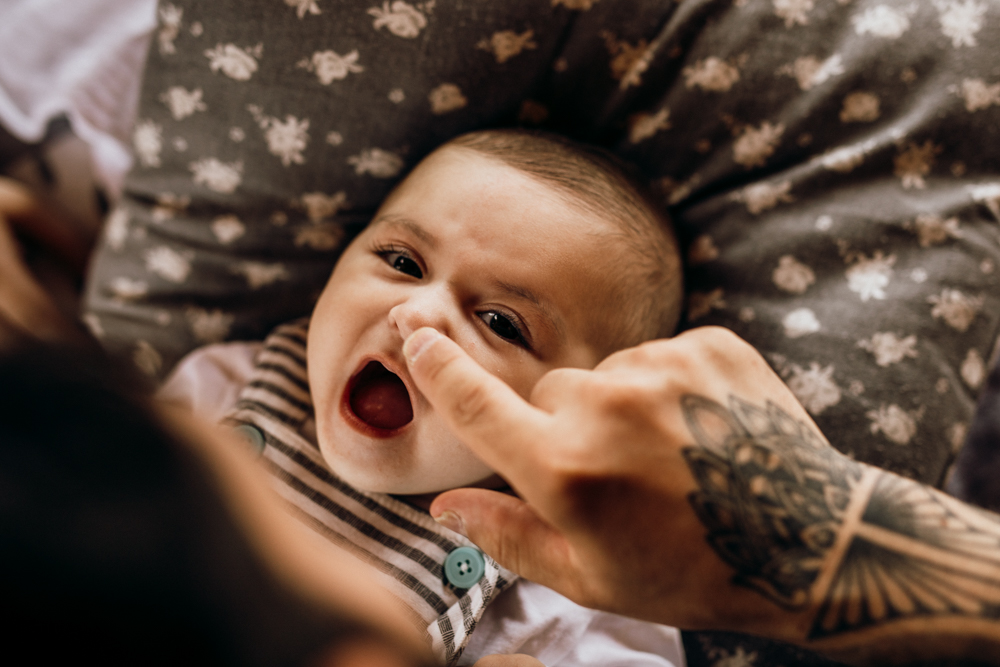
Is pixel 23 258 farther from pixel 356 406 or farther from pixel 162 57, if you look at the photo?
pixel 356 406

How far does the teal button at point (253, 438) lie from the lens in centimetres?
106

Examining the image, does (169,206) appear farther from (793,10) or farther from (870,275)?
(870,275)

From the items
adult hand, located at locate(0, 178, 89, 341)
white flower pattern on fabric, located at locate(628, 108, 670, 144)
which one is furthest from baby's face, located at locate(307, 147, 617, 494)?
adult hand, located at locate(0, 178, 89, 341)

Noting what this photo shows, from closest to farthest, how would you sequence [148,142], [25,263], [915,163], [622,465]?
[622,465] < [915,163] < [148,142] < [25,263]

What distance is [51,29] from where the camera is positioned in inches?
58.9

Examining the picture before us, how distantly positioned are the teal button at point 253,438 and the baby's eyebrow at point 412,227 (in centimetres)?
47

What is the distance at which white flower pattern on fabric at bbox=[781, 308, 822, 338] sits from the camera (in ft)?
3.52

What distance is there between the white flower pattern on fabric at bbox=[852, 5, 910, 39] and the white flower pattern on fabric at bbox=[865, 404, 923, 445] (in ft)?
2.32

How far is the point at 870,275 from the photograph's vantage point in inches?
42.3

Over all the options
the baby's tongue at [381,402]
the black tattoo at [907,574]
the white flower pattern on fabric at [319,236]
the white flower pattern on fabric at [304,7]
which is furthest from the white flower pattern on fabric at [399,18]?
the black tattoo at [907,574]

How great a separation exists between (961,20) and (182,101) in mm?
1570

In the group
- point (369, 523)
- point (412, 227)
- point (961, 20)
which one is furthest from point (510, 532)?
point (961, 20)

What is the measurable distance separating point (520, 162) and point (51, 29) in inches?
56.0

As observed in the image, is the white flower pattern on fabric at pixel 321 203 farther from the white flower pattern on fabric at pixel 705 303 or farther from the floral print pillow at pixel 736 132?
the white flower pattern on fabric at pixel 705 303
